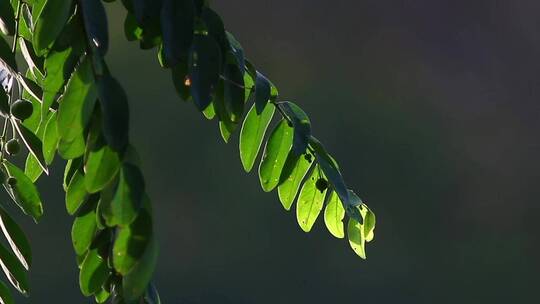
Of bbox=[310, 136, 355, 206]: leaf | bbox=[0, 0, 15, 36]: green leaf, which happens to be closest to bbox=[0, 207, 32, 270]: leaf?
bbox=[0, 0, 15, 36]: green leaf

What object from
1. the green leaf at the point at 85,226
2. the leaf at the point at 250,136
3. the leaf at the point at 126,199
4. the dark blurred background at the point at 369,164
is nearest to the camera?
the leaf at the point at 126,199

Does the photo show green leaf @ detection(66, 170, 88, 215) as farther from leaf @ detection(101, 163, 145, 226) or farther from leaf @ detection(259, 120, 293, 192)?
leaf @ detection(259, 120, 293, 192)

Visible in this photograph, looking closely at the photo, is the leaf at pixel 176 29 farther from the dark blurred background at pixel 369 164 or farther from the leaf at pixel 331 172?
the dark blurred background at pixel 369 164

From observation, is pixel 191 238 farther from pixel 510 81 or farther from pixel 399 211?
pixel 510 81

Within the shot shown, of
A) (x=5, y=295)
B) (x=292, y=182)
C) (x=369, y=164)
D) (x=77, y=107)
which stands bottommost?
(x=369, y=164)

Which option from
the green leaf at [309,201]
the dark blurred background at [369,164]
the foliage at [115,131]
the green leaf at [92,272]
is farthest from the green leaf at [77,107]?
the dark blurred background at [369,164]

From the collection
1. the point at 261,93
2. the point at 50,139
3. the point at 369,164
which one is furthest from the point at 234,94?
the point at 369,164

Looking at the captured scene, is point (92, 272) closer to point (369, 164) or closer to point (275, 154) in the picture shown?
point (275, 154)
